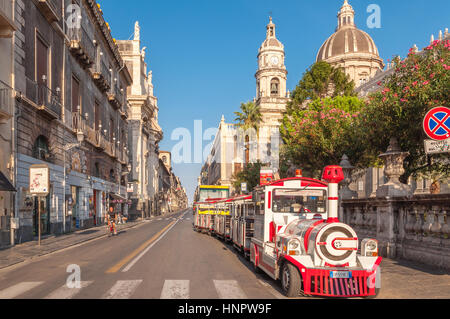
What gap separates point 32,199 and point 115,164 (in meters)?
27.0

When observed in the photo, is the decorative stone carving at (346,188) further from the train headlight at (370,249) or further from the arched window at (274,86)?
the arched window at (274,86)

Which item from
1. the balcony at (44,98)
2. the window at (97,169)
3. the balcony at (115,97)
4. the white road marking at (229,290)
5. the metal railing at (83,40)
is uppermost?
the metal railing at (83,40)

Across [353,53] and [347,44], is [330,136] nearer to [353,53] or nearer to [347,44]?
[353,53]

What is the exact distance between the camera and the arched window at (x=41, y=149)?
2420 cm

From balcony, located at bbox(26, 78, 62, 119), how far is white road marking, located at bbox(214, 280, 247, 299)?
1746cm

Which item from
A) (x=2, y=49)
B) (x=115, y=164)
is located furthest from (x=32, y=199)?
(x=115, y=164)

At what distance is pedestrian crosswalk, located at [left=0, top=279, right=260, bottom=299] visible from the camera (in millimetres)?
8516

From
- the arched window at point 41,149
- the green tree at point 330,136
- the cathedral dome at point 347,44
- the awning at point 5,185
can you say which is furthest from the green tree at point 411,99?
the cathedral dome at point 347,44

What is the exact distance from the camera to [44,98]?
80.9ft

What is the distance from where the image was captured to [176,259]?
1460 cm

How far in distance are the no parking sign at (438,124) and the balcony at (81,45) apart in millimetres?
27737

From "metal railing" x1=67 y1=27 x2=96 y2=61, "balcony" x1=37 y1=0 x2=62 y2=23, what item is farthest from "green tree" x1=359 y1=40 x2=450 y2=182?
"metal railing" x1=67 y1=27 x2=96 y2=61

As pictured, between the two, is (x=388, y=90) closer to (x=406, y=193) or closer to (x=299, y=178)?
(x=406, y=193)

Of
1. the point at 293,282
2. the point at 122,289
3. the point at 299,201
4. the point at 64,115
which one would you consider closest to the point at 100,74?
the point at 64,115
